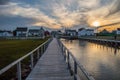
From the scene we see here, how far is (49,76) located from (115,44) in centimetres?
4159

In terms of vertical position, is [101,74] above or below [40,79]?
below

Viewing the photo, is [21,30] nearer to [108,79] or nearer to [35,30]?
[35,30]

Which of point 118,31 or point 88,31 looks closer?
point 118,31

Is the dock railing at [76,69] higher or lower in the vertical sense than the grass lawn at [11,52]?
higher

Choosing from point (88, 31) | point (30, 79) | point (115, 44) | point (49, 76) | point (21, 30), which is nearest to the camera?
point (30, 79)

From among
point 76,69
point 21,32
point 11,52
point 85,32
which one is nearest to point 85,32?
point 85,32

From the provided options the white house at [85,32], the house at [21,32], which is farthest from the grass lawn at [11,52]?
→ the white house at [85,32]

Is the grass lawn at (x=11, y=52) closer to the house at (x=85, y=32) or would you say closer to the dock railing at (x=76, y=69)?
the dock railing at (x=76, y=69)

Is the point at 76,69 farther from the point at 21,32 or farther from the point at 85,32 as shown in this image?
the point at 85,32

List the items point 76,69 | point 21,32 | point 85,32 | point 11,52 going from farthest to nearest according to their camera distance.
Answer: point 85,32 → point 21,32 → point 11,52 → point 76,69

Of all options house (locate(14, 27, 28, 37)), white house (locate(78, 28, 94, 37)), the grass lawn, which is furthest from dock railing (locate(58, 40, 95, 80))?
white house (locate(78, 28, 94, 37))

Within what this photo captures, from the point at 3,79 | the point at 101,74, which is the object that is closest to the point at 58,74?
the point at 3,79

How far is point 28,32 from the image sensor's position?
163m

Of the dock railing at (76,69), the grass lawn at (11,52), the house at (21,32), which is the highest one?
the house at (21,32)
